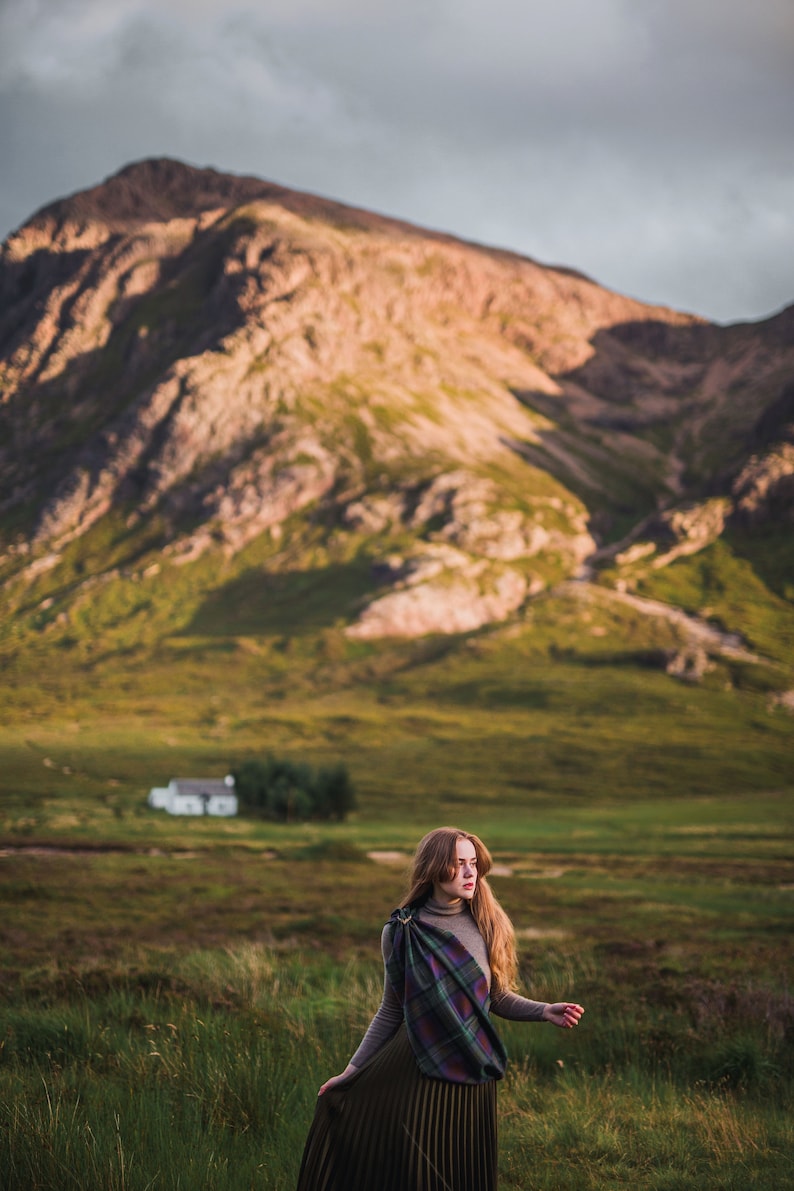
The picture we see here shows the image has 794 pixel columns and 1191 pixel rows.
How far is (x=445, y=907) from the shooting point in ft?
24.3

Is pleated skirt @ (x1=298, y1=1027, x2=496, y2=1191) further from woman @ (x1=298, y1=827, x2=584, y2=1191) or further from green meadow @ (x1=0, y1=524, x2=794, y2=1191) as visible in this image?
green meadow @ (x1=0, y1=524, x2=794, y2=1191)

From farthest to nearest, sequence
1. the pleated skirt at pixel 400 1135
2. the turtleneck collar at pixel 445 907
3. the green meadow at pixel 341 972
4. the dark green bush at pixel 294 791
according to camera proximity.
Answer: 1. the dark green bush at pixel 294 791
2. the green meadow at pixel 341 972
3. the turtleneck collar at pixel 445 907
4. the pleated skirt at pixel 400 1135

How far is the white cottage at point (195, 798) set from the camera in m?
112

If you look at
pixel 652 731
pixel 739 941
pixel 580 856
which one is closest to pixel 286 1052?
pixel 739 941

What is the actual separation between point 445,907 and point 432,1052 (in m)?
1.07

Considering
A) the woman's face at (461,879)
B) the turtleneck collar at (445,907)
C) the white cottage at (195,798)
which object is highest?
the woman's face at (461,879)

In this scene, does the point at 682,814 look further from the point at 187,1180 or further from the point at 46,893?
the point at 187,1180

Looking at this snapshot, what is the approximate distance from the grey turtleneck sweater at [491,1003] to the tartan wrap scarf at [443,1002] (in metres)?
0.08

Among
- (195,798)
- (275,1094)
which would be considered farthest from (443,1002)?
(195,798)

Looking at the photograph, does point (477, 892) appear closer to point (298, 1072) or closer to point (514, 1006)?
point (514, 1006)

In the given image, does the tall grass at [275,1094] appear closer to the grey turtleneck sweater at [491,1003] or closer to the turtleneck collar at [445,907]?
the grey turtleneck sweater at [491,1003]

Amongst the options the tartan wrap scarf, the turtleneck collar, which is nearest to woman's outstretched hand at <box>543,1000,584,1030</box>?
the tartan wrap scarf

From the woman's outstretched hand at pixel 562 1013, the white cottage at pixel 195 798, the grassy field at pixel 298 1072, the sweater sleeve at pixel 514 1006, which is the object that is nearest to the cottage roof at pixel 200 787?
the white cottage at pixel 195 798

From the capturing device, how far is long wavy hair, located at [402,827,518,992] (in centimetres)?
723
